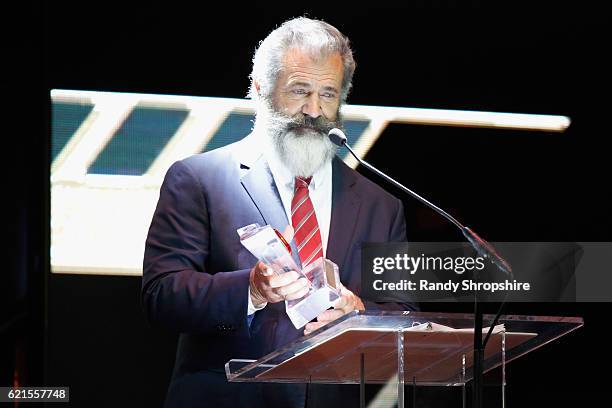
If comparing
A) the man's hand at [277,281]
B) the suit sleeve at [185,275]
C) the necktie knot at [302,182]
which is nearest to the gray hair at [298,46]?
the necktie knot at [302,182]

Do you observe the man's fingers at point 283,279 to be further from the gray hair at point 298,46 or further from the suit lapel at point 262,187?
the gray hair at point 298,46

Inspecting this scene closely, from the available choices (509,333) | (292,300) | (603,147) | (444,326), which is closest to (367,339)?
(444,326)

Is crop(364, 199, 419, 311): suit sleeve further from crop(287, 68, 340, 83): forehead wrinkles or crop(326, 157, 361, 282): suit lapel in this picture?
crop(287, 68, 340, 83): forehead wrinkles

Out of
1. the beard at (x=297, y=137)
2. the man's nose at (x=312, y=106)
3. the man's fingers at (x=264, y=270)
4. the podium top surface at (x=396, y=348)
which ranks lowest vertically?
the podium top surface at (x=396, y=348)

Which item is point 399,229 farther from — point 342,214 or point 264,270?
point 264,270

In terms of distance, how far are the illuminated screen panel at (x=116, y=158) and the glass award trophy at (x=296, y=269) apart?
1.71 ft

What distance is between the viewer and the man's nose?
460 cm

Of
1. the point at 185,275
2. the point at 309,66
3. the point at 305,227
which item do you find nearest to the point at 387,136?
the point at 309,66

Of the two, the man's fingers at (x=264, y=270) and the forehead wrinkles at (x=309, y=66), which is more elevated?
the forehead wrinkles at (x=309, y=66)

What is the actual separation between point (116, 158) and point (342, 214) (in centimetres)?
106

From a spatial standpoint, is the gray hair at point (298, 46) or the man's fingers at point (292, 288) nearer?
the man's fingers at point (292, 288)

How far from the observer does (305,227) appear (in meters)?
4.52

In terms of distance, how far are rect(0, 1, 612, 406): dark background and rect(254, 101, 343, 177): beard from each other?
21 cm

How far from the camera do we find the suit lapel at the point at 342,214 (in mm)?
4531
